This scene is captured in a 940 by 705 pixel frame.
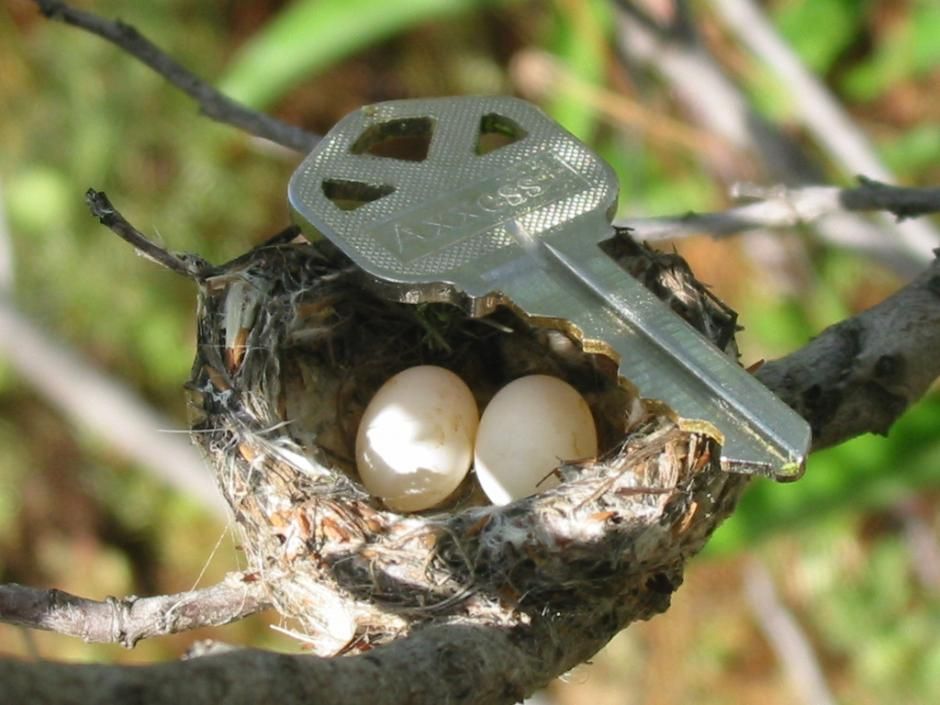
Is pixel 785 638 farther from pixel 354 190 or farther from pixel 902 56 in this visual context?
pixel 354 190

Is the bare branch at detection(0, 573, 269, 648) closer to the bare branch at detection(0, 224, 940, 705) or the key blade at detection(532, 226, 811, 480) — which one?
the bare branch at detection(0, 224, 940, 705)

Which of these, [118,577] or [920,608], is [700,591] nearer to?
[920,608]

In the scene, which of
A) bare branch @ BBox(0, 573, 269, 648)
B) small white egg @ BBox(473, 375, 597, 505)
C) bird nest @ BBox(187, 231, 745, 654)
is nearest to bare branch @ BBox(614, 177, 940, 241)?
bird nest @ BBox(187, 231, 745, 654)

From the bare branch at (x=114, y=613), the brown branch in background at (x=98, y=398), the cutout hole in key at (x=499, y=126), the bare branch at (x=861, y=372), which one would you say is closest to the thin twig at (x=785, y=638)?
the brown branch in background at (x=98, y=398)

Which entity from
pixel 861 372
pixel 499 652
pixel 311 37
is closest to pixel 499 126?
pixel 861 372

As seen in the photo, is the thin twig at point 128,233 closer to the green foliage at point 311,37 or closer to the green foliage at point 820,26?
the green foliage at point 311,37

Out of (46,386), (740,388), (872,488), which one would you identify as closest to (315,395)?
(740,388)

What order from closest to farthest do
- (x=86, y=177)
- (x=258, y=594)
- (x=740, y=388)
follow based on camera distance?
(x=740, y=388) → (x=258, y=594) → (x=86, y=177)
